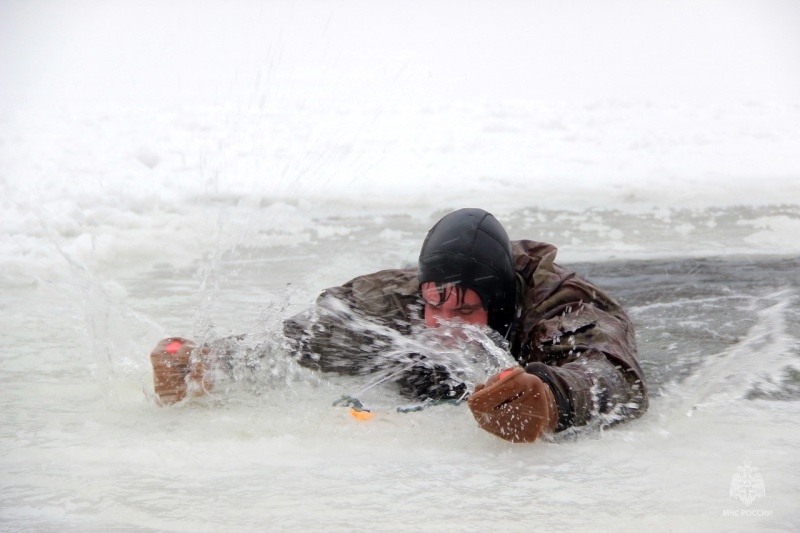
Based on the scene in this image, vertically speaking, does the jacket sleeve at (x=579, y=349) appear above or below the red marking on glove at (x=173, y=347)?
above

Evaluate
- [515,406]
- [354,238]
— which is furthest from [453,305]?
[354,238]

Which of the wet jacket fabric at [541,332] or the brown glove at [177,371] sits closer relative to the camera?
the wet jacket fabric at [541,332]

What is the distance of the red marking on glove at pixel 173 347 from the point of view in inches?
122

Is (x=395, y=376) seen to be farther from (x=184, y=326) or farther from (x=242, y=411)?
(x=184, y=326)

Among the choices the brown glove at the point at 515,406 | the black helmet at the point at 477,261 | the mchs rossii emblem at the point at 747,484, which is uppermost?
the black helmet at the point at 477,261

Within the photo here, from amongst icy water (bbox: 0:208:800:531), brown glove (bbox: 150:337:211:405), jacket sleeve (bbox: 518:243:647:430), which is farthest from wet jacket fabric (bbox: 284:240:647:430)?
brown glove (bbox: 150:337:211:405)

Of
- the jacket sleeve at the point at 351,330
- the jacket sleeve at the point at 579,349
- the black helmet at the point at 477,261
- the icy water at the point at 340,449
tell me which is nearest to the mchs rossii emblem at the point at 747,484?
the icy water at the point at 340,449

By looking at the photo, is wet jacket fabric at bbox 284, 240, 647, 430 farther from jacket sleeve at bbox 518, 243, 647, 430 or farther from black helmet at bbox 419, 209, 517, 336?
black helmet at bbox 419, 209, 517, 336

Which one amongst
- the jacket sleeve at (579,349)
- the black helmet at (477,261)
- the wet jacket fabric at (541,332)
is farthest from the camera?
the black helmet at (477,261)

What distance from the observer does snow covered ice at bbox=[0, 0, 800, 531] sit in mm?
2324

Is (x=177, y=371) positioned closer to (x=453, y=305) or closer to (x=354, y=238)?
(x=453, y=305)

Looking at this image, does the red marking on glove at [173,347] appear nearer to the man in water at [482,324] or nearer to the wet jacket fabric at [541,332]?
the man in water at [482,324]

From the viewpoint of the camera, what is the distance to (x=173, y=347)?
311cm

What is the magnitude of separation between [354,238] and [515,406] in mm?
4307
